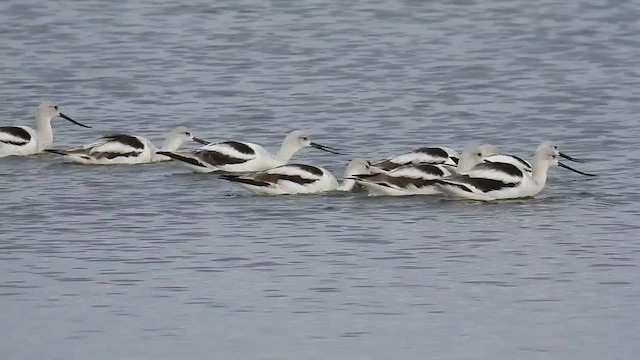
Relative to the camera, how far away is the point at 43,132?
1998 cm

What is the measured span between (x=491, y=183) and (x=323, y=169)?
4.92ft

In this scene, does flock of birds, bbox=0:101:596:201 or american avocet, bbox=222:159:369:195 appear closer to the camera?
flock of birds, bbox=0:101:596:201

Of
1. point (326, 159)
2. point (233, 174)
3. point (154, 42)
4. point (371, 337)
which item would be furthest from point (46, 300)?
point (154, 42)

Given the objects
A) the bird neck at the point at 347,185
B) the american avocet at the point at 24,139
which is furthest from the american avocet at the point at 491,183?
the american avocet at the point at 24,139

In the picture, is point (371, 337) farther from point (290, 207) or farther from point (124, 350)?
point (290, 207)

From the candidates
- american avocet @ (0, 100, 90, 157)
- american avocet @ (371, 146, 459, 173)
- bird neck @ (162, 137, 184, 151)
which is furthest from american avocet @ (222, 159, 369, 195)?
american avocet @ (0, 100, 90, 157)

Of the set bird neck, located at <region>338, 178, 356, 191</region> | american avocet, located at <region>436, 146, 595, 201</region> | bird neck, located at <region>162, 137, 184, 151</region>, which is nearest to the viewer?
american avocet, located at <region>436, 146, 595, 201</region>

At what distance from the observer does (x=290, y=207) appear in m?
16.1

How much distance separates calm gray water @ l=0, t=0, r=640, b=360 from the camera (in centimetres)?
1161

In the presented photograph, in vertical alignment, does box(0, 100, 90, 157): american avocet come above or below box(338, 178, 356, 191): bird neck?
above

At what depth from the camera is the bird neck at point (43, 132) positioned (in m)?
19.7

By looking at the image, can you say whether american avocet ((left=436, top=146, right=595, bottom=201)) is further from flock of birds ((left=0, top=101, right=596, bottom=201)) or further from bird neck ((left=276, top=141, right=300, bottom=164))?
bird neck ((left=276, top=141, right=300, bottom=164))

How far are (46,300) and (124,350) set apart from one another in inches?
58.7

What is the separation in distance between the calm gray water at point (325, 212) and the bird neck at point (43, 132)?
37cm
